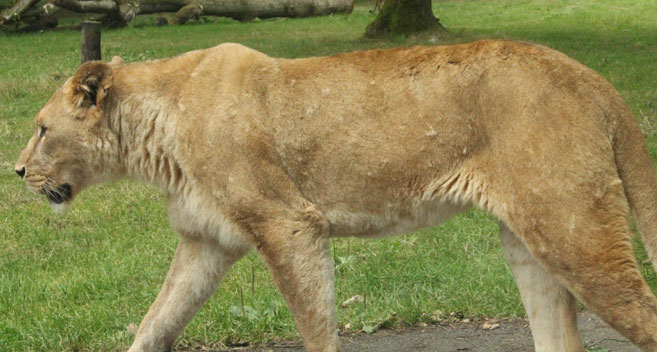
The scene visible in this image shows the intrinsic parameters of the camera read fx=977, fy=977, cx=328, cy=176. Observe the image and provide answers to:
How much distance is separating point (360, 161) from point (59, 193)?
171 cm

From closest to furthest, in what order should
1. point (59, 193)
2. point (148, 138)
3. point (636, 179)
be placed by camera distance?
point (636, 179), point (148, 138), point (59, 193)

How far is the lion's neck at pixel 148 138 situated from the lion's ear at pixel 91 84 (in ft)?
0.28

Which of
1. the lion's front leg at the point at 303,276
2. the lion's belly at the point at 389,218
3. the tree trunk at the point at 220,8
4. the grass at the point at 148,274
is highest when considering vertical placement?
the lion's belly at the point at 389,218

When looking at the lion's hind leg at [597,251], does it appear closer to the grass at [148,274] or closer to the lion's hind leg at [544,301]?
the lion's hind leg at [544,301]

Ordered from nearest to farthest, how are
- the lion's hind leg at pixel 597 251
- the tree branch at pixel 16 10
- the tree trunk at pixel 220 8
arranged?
the lion's hind leg at pixel 597 251, the tree branch at pixel 16 10, the tree trunk at pixel 220 8

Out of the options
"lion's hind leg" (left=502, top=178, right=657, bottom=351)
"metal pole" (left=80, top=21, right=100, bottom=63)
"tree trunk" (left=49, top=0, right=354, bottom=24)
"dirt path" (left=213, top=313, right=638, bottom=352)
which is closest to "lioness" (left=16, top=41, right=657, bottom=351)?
"lion's hind leg" (left=502, top=178, right=657, bottom=351)

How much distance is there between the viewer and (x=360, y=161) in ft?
15.8

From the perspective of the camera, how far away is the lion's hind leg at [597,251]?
4230mm

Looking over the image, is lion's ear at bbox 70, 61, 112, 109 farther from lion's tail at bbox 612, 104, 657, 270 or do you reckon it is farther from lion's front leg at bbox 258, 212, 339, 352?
lion's tail at bbox 612, 104, 657, 270

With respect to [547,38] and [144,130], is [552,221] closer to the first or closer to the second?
[144,130]

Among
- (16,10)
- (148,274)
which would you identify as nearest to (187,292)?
(148,274)

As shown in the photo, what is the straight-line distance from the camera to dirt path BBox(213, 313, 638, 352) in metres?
5.58

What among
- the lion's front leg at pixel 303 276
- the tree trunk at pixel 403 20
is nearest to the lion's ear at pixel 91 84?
the lion's front leg at pixel 303 276

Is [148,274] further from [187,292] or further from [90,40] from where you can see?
[90,40]
